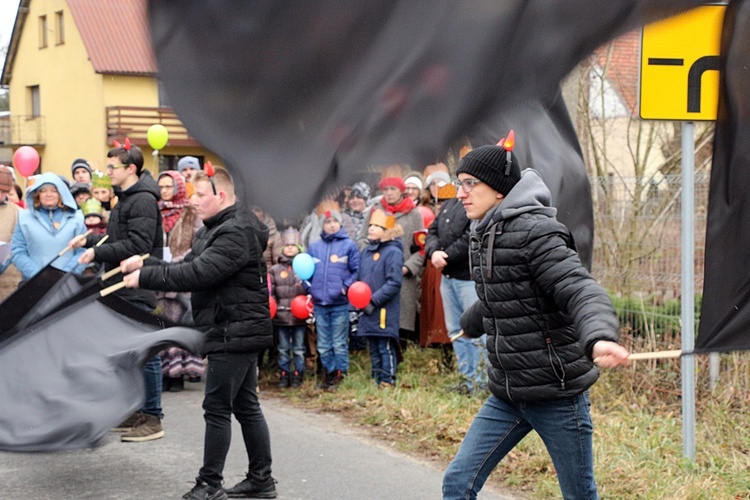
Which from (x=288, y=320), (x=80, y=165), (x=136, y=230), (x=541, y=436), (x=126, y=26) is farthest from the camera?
(x=80, y=165)

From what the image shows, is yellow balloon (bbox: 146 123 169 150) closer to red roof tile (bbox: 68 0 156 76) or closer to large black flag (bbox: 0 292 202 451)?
red roof tile (bbox: 68 0 156 76)

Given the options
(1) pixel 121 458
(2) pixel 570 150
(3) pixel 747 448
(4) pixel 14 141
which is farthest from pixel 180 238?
(4) pixel 14 141

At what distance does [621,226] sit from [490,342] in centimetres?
516

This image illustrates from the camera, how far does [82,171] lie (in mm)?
12023

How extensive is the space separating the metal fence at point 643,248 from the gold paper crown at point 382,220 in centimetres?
181

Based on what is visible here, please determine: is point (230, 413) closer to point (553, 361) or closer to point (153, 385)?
point (153, 385)

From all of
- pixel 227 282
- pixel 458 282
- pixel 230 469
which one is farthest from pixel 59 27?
pixel 458 282

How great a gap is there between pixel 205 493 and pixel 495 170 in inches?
118

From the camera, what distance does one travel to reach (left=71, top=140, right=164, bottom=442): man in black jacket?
7352mm

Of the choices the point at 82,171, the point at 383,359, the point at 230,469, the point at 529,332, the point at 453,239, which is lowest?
the point at 230,469

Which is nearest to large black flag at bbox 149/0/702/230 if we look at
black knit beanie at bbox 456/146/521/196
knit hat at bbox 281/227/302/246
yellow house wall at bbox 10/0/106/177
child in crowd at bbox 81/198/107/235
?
yellow house wall at bbox 10/0/106/177

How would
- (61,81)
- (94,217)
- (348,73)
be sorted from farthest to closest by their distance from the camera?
(94,217)
(61,81)
(348,73)

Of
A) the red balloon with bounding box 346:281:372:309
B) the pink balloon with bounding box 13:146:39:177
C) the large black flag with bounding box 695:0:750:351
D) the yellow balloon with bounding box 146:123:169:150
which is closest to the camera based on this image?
the yellow balloon with bounding box 146:123:169:150

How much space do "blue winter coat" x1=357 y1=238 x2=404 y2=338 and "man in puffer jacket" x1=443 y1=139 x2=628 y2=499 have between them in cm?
480
